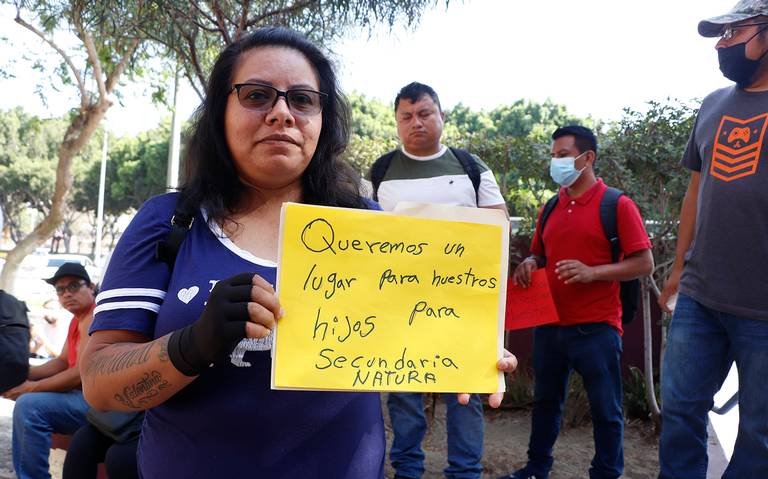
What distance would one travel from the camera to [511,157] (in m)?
6.55

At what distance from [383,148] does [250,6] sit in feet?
14.4

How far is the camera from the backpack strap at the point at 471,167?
3.87m

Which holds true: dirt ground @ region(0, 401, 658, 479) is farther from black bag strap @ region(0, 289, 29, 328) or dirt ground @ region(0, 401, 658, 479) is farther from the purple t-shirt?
the purple t-shirt

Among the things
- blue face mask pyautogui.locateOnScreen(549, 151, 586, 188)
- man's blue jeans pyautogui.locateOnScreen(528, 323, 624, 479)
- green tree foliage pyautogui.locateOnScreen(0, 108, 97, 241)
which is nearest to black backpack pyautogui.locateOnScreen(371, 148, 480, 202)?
blue face mask pyautogui.locateOnScreen(549, 151, 586, 188)

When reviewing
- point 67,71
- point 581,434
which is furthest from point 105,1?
point 67,71

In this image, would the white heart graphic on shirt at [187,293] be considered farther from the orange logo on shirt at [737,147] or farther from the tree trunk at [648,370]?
the tree trunk at [648,370]

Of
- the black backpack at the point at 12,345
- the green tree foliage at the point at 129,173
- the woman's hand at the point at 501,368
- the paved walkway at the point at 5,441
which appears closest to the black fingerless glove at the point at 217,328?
the woman's hand at the point at 501,368

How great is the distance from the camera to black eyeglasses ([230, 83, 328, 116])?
1.44 meters

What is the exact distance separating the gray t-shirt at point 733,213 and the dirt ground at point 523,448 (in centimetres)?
255


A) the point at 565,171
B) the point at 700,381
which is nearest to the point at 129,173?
the point at 565,171

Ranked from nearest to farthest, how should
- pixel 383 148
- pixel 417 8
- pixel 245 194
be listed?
pixel 245 194
pixel 417 8
pixel 383 148

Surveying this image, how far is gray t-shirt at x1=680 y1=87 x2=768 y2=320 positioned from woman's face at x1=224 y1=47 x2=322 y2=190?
1696 mm

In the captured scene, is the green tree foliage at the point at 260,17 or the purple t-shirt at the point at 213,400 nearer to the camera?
the purple t-shirt at the point at 213,400

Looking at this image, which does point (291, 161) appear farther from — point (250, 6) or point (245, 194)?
point (250, 6)
